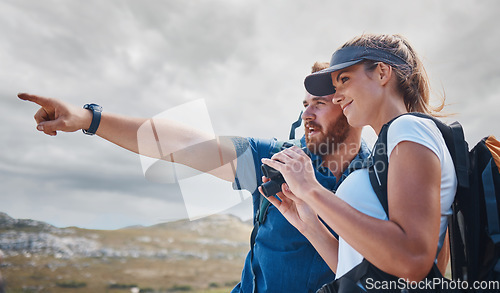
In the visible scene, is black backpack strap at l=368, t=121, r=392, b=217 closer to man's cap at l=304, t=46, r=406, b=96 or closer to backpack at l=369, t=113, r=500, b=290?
backpack at l=369, t=113, r=500, b=290

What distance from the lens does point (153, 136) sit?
2277 mm

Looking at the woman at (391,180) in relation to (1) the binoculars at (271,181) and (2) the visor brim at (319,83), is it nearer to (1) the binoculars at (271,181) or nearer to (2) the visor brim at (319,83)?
(1) the binoculars at (271,181)

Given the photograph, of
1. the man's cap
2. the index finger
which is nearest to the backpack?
the man's cap

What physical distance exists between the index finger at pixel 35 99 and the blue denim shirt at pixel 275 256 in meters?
1.43

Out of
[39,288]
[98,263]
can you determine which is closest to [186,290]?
[98,263]

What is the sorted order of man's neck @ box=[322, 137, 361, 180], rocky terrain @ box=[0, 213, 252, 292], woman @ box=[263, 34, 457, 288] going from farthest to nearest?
1. rocky terrain @ box=[0, 213, 252, 292]
2. man's neck @ box=[322, 137, 361, 180]
3. woman @ box=[263, 34, 457, 288]

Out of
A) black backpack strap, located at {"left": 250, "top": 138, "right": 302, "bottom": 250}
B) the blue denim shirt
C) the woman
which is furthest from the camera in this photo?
black backpack strap, located at {"left": 250, "top": 138, "right": 302, "bottom": 250}

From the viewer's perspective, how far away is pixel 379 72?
205 cm

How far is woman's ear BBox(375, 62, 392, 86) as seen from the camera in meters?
2.02

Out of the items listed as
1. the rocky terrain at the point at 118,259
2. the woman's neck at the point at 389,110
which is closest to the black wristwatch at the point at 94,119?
the woman's neck at the point at 389,110

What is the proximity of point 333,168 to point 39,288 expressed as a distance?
4654 inches

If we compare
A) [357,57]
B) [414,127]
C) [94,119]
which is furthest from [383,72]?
[94,119]

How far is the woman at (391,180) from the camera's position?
4.48 feet

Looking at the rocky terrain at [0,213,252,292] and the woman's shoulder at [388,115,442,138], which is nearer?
the woman's shoulder at [388,115,442,138]
